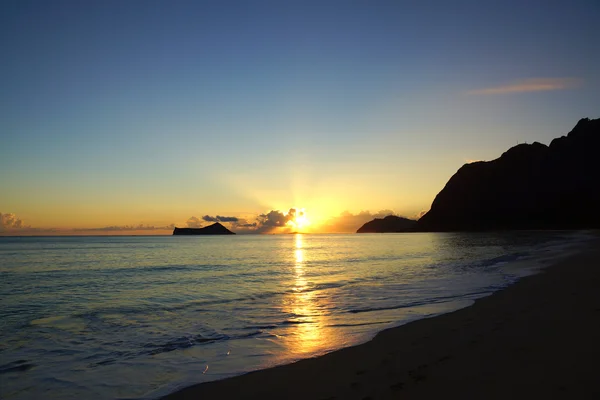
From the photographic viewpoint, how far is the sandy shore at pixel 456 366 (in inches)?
240

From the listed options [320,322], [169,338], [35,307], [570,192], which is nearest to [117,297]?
[35,307]

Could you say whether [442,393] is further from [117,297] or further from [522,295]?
[117,297]

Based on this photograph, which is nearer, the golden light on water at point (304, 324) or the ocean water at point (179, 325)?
the ocean water at point (179, 325)

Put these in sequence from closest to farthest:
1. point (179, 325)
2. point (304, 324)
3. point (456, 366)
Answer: point (456, 366) → point (304, 324) → point (179, 325)

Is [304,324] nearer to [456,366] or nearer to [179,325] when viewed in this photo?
[179,325]

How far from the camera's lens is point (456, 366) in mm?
7223

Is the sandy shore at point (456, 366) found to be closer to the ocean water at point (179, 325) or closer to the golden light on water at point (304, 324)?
the ocean water at point (179, 325)

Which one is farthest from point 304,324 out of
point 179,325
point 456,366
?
point 456,366

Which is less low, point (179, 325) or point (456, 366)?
point (456, 366)

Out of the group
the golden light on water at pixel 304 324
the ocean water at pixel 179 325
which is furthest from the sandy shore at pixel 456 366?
the golden light on water at pixel 304 324

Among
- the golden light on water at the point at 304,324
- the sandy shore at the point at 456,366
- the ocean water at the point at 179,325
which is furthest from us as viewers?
the golden light on water at the point at 304,324

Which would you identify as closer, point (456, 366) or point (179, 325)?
point (456, 366)

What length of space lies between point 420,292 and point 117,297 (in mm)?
15619

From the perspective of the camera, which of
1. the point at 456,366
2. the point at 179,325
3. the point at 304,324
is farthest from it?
the point at 179,325
